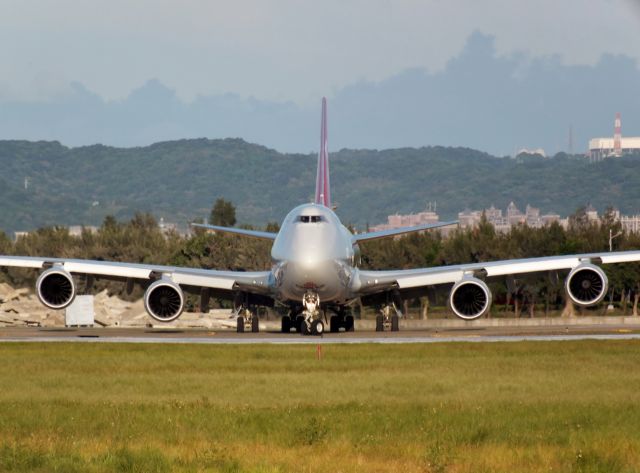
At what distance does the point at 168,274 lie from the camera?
167 ft

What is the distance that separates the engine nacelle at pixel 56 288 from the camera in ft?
165

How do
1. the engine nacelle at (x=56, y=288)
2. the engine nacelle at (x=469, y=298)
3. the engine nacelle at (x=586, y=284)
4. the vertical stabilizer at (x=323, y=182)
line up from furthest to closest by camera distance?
the vertical stabilizer at (x=323, y=182) → the engine nacelle at (x=56, y=288) → the engine nacelle at (x=586, y=284) → the engine nacelle at (x=469, y=298)

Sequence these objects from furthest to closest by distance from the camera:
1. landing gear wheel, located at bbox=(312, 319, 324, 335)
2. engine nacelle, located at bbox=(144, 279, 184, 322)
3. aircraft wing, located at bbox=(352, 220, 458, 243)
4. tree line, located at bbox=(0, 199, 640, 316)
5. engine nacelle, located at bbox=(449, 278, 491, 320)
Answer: tree line, located at bbox=(0, 199, 640, 316) < aircraft wing, located at bbox=(352, 220, 458, 243) < engine nacelle, located at bbox=(144, 279, 184, 322) < engine nacelle, located at bbox=(449, 278, 491, 320) < landing gear wheel, located at bbox=(312, 319, 324, 335)

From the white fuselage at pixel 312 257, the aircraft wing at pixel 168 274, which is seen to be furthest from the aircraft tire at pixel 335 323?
the white fuselage at pixel 312 257

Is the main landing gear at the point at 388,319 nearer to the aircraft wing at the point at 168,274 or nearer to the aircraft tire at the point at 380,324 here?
the aircraft tire at the point at 380,324

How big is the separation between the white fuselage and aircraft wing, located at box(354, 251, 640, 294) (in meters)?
2.23

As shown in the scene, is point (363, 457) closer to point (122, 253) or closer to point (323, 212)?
point (323, 212)

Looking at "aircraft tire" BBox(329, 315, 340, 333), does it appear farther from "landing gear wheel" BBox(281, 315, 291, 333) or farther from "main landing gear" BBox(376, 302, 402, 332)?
"landing gear wheel" BBox(281, 315, 291, 333)

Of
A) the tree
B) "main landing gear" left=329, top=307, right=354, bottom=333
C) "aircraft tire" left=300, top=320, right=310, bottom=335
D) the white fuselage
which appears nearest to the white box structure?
"main landing gear" left=329, top=307, right=354, bottom=333

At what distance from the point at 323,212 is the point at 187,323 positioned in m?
24.9

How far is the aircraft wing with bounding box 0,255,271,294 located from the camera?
5075cm

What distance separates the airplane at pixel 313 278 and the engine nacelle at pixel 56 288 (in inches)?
1.5

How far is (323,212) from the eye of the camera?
4872 centimetres

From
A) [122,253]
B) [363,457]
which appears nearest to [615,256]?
[363,457]
